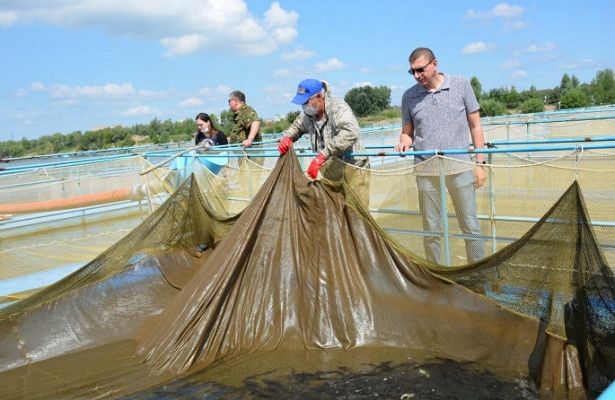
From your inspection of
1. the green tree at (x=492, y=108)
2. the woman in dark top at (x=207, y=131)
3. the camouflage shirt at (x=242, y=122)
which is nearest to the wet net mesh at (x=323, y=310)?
the woman in dark top at (x=207, y=131)

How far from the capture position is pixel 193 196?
23.3 feet

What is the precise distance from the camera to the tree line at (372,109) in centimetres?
3634

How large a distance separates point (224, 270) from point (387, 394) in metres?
1.77

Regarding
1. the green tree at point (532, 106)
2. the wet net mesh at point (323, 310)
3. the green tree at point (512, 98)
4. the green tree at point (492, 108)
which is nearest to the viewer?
the wet net mesh at point (323, 310)

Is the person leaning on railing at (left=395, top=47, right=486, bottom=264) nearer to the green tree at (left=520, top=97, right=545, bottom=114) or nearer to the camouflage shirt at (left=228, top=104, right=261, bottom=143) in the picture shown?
the camouflage shirt at (left=228, top=104, right=261, bottom=143)

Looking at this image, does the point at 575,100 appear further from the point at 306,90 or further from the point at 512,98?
the point at 306,90

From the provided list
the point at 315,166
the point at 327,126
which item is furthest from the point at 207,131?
the point at 315,166

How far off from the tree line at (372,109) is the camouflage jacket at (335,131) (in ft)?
35.3

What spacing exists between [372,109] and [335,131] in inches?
1721

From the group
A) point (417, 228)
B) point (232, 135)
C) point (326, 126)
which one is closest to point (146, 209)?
point (232, 135)

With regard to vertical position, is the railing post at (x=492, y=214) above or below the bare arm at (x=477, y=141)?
below

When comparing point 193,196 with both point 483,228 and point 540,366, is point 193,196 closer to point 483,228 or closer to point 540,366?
point 483,228

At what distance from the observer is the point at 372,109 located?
49000mm

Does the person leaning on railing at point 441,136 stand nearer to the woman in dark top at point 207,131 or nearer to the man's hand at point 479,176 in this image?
the man's hand at point 479,176
